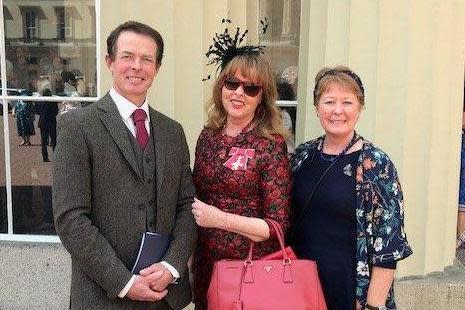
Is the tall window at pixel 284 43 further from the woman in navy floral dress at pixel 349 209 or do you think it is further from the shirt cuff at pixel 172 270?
the shirt cuff at pixel 172 270

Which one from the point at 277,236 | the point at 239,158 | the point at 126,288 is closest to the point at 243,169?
the point at 239,158

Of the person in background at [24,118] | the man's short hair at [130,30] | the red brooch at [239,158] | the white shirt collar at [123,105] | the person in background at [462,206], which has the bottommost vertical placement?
the person in background at [462,206]

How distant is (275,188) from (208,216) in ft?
1.03

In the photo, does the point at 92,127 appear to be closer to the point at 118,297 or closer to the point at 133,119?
the point at 133,119

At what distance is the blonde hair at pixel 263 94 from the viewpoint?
7.24ft

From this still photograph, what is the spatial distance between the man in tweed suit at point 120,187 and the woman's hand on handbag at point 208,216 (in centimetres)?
10

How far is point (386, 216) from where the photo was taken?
6.72 feet

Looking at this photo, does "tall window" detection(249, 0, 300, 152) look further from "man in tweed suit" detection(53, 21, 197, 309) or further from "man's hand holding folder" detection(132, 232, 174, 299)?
"man's hand holding folder" detection(132, 232, 174, 299)

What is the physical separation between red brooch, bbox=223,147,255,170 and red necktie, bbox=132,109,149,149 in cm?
38

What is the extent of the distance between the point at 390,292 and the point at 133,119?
1.34 metres

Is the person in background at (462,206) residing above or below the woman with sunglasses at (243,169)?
below

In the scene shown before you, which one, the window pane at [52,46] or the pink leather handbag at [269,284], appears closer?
the pink leather handbag at [269,284]

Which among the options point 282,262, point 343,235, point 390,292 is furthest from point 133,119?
point 390,292

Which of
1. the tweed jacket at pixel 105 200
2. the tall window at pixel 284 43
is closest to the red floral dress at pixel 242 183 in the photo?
the tweed jacket at pixel 105 200
